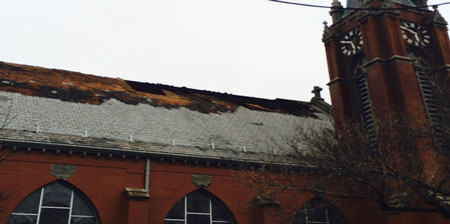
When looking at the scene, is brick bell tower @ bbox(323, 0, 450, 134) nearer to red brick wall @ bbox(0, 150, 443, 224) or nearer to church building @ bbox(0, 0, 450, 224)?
church building @ bbox(0, 0, 450, 224)

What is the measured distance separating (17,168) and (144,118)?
6.64 m

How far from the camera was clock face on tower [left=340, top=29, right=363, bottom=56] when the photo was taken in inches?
1089

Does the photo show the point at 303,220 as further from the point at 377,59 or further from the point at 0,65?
the point at 0,65

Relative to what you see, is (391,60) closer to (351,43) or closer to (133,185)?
(351,43)

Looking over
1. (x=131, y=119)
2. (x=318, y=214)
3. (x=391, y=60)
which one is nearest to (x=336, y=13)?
(x=391, y=60)

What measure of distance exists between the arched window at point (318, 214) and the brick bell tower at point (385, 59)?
553 cm

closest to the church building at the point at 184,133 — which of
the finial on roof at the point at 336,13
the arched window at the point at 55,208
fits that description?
the arched window at the point at 55,208

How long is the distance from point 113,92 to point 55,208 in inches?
344

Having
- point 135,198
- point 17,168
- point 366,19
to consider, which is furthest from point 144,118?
point 366,19

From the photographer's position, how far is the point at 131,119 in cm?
2195

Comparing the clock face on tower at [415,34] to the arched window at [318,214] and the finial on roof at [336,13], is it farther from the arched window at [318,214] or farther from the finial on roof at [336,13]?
the arched window at [318,214]

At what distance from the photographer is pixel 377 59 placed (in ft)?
82.8

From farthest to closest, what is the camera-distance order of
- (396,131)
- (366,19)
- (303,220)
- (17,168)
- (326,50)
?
(326,50) → (366,19) → (303,220) → (396,131) → (17,168)

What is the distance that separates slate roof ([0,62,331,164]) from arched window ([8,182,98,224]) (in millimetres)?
1651
